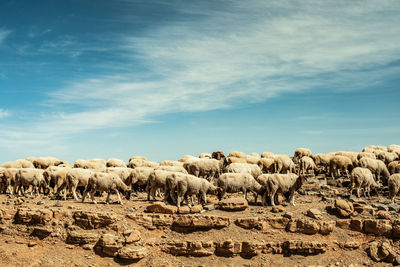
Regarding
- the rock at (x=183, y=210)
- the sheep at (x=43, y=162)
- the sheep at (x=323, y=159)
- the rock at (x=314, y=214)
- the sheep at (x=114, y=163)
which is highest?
the sheep at (x=323, y=159)

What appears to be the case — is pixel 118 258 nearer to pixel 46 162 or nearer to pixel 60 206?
pixel 60 206

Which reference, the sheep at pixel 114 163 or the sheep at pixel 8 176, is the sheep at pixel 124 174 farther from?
the sheep at pixel 114 163

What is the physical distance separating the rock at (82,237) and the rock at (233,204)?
8.39 metres

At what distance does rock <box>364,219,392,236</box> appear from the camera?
73.5ft

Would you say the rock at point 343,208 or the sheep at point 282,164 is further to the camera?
the sheep at point 282,164

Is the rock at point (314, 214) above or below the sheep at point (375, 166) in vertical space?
below

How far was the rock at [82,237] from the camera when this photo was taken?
2055 centimetres

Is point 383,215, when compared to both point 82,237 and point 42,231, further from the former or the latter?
point 42,231

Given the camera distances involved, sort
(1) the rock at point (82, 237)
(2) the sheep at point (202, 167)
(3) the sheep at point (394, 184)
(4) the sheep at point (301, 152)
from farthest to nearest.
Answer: (4) the sheep at point (301, 152) → (2) the sheep at point (202, 167) → (3) the sheep at point (394, 184) → (1) the rock at point (82, 237)

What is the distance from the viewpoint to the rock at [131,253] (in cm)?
1981

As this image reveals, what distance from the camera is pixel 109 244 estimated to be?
794 inches

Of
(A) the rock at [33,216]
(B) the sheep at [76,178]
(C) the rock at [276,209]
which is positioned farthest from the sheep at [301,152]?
(A) the rock at [33,216]

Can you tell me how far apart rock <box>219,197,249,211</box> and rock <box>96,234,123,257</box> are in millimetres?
7250

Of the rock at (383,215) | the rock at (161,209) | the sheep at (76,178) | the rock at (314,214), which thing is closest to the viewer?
the rock at (161,209)
